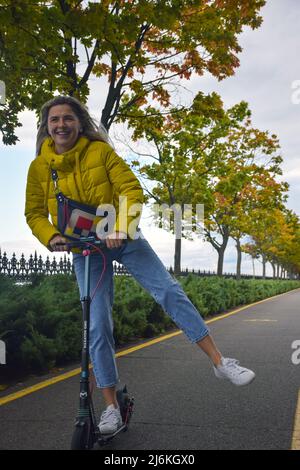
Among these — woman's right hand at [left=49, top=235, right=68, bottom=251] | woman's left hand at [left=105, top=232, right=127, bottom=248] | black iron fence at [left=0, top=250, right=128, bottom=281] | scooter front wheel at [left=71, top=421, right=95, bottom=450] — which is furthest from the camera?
black iron fence at [left=0, top=250, right=128, bottom=281]

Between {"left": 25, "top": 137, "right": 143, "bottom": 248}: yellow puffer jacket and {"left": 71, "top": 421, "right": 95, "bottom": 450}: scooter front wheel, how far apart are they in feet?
3.73

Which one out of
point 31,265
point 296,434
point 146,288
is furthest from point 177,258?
point 146,288

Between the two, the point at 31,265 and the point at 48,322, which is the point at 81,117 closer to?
the point at 48,322

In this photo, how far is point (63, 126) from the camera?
3652 millimetres

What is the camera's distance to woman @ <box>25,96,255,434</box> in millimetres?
3625

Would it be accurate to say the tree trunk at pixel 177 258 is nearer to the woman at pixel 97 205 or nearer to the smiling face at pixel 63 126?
the woman at pixel 97 205

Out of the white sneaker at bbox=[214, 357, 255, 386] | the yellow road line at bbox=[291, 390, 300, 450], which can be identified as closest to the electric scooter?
the white sneaker at bbox=[214, 357, 255, 386]

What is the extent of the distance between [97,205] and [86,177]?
0.19 meters

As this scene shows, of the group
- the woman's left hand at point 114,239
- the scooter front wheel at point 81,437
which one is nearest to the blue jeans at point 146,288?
the woman's left hand at point 114,239

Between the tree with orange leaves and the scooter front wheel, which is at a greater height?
the tree with orange leaves

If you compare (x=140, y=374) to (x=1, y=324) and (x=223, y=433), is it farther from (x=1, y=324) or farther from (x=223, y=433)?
(x=223, y=433)

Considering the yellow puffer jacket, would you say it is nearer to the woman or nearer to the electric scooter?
the woman
